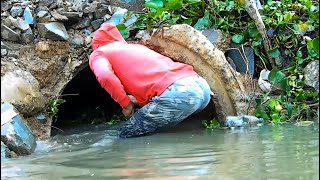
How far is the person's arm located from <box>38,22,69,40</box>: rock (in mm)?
989

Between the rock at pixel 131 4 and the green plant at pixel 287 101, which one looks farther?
the rock at pixel 131 4

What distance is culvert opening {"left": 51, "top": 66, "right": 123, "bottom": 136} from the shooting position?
6369 mm

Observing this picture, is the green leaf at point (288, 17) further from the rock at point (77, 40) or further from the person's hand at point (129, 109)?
the rock at point (77, 40)

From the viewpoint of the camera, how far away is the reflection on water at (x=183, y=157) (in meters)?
2.34

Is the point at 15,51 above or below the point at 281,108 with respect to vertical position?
above

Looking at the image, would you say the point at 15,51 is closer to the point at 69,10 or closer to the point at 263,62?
the point at 69,10

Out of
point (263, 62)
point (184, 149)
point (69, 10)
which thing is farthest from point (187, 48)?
point (184, 149)

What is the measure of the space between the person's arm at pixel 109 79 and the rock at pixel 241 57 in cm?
150

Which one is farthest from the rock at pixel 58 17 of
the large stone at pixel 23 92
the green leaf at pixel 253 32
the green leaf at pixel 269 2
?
the green leaf at pixel 269 2

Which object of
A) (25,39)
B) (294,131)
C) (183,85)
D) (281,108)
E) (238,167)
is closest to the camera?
(238,167)

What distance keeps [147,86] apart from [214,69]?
35.6 inches

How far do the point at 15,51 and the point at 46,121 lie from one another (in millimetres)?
777

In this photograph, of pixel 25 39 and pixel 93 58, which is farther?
pixel 25 39

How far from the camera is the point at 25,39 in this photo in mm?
5078
